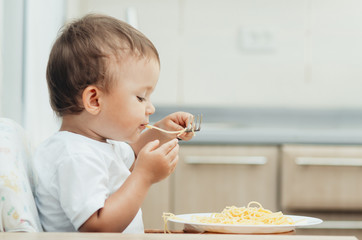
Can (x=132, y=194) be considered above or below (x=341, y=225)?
above

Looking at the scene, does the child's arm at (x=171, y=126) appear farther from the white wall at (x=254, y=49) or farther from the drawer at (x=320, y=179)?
the white wall at (x=254, y=49)

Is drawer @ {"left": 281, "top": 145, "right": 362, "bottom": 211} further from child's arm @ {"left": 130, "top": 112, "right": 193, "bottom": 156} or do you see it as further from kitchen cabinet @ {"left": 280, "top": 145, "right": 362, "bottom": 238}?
child's arm @ {"left": 130, "top": 112, "right": 193, "bottom": 156}

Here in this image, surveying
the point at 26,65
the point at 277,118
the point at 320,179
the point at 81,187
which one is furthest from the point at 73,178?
the point at 277,118

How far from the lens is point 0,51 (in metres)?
1.73

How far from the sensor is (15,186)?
36.6 inches

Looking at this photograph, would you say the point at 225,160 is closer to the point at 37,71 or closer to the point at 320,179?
the point at 320,179

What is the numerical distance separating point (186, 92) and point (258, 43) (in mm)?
494

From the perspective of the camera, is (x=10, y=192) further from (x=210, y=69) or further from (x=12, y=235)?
(x=210, y=69)

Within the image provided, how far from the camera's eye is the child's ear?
104 cm

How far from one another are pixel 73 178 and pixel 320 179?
1.58 m

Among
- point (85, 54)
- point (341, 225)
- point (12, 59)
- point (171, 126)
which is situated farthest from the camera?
point (341, 225)

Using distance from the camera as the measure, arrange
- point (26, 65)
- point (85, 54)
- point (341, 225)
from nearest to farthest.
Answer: point (85, 54) → point (26, 65) → point (341, 225)

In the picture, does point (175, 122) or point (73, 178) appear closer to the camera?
point (73, 178)

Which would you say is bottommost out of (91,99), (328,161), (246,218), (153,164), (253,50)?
(328,161)
